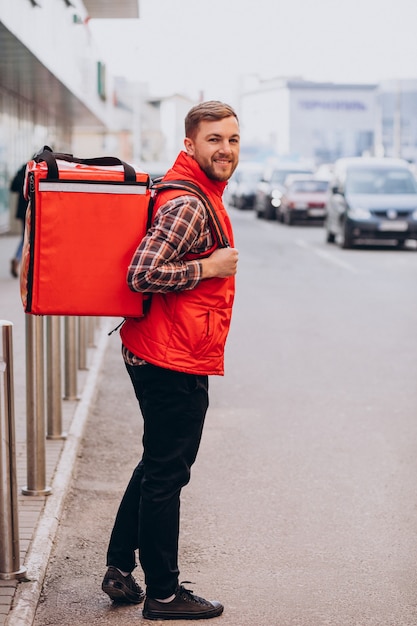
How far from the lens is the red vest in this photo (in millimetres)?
3895

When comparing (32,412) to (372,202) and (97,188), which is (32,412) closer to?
(97,188)

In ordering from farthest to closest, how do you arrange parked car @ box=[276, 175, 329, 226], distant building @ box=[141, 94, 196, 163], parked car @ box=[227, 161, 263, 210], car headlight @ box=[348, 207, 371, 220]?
distant building @ box=[141, 94, 196, 163] → parked car @ box=[227, 161, 263, 210] → parked car @ box=[276, 175, 329, 226] → car headlight @ box=[348, 207, 371, 220]

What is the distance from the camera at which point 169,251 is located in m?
3.80

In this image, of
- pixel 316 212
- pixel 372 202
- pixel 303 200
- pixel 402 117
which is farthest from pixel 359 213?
pixel 402 117

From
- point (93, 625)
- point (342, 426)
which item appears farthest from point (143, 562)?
point (342, 426)

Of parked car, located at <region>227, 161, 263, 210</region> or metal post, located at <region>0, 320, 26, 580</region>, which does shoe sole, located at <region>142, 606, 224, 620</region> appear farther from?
parked car, located at <region>227, 161, 263, 210</region>

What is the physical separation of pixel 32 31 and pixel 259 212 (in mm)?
21826

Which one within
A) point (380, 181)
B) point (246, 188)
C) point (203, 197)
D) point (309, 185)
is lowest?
point (246, 188)

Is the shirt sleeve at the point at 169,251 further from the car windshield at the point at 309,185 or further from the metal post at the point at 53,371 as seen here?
the car windshield at the point at 309,185

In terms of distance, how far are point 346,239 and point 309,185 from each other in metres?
12.4

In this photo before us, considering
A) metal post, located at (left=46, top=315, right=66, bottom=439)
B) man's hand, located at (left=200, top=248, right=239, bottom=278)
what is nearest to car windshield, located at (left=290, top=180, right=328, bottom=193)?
metal post, located at (left=46, top=315, right=66, bottom=439)

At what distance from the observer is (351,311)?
45.8 ft

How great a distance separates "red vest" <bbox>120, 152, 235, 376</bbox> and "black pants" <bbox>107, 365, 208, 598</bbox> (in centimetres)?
6

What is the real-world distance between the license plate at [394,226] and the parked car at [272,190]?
13.5 meters
